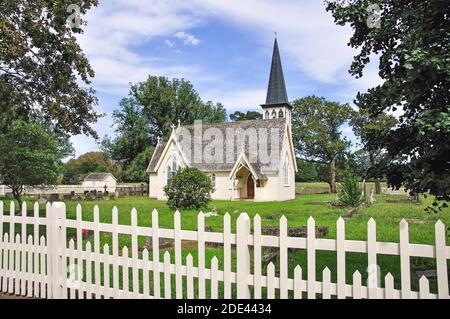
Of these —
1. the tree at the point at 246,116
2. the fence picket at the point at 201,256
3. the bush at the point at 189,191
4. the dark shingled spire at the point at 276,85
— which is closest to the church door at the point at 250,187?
the bush at the point at 189,191

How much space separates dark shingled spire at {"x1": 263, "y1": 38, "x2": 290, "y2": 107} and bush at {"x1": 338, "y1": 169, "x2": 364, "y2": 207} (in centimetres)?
2556

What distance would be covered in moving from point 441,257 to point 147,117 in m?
53.8

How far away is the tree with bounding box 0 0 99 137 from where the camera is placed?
36.0ft

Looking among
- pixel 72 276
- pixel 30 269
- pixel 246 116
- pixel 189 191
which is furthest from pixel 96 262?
pixel 246 116

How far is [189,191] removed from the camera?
2264cm

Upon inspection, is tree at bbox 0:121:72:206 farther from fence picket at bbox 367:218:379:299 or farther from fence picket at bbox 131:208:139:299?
fence picket at bbox 367:218:379:299

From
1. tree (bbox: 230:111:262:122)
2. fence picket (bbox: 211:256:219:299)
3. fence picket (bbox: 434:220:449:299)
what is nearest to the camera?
fence picket (bbox: 434:220:449:299)

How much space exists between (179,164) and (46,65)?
975 inches

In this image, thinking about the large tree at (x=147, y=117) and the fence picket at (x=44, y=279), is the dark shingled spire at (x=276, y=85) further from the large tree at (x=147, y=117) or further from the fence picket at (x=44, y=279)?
the fence picket at (x=44, y=279)

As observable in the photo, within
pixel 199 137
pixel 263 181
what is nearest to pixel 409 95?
pixel 263 181

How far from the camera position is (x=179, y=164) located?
36.7 m

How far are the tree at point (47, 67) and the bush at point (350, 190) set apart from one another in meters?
15.7

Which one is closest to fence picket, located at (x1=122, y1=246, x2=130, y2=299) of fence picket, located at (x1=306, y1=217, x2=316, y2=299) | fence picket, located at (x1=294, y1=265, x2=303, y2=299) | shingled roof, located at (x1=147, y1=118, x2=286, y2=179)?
fence picket, located at (x1=294, y1=265, x2=303, y2=299)
